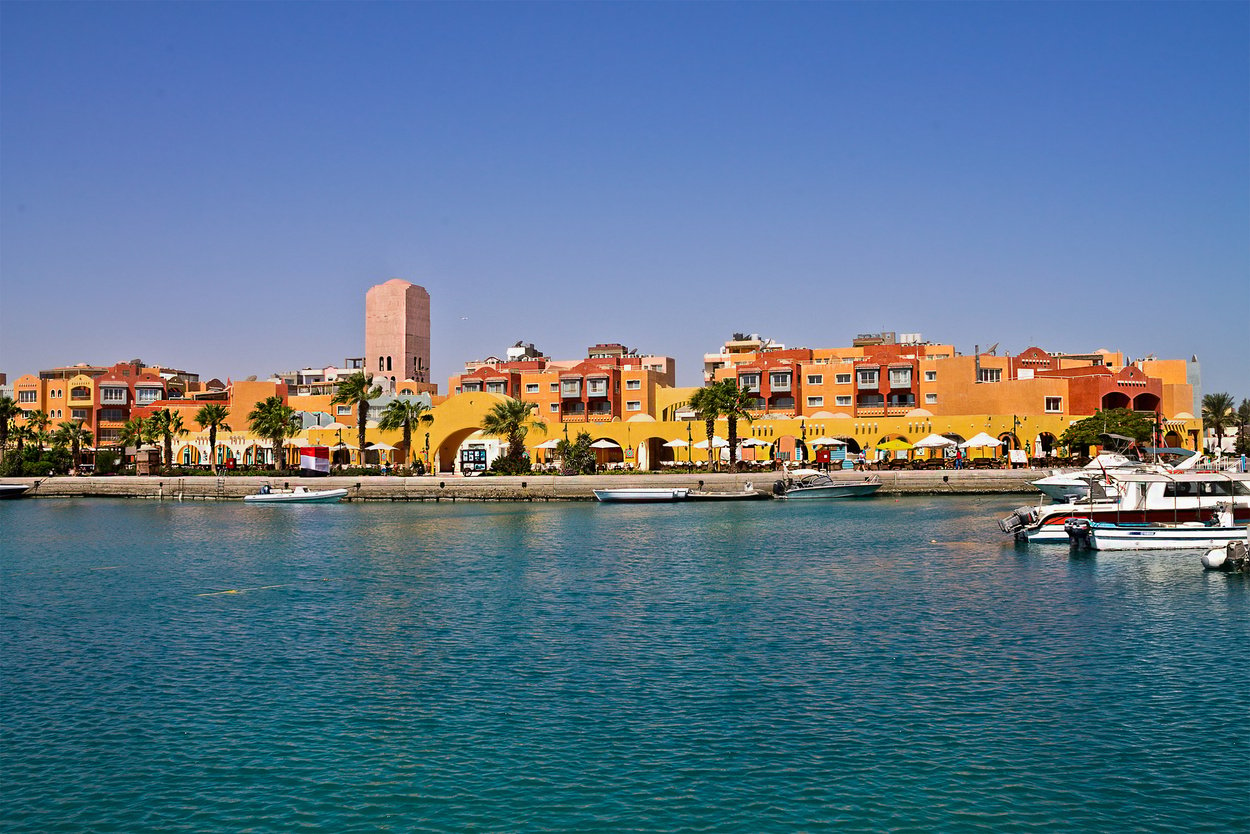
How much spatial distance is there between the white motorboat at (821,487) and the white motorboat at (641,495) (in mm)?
6726

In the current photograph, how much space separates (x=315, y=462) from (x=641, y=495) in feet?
106

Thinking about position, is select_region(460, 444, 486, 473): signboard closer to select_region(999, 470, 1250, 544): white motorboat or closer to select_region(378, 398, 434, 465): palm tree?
select_region(378, 398, 434, 465): palm tree

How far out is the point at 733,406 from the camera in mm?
81625

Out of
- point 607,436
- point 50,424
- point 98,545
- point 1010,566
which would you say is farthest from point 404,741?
point 50,424

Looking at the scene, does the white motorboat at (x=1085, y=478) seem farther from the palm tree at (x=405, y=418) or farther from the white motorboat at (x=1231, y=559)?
the palm tree at (x=405, y=418)

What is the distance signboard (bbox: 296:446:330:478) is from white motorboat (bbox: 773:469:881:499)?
39188mm

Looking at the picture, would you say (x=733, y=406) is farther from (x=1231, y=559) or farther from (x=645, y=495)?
(x=1231, y=559)

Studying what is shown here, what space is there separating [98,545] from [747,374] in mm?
63349

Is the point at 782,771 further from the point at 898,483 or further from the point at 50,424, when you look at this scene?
the point at 50,424

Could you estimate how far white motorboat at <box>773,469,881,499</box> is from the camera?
240ft

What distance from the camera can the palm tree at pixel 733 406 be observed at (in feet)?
267

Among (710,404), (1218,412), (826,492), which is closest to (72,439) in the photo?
(710,404)

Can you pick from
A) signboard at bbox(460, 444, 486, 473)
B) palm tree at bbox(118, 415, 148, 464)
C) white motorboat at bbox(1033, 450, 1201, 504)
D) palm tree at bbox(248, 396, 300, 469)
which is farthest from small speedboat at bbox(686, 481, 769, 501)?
palm tree at bbox(118, 415, 148, 464)

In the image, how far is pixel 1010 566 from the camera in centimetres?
3706
